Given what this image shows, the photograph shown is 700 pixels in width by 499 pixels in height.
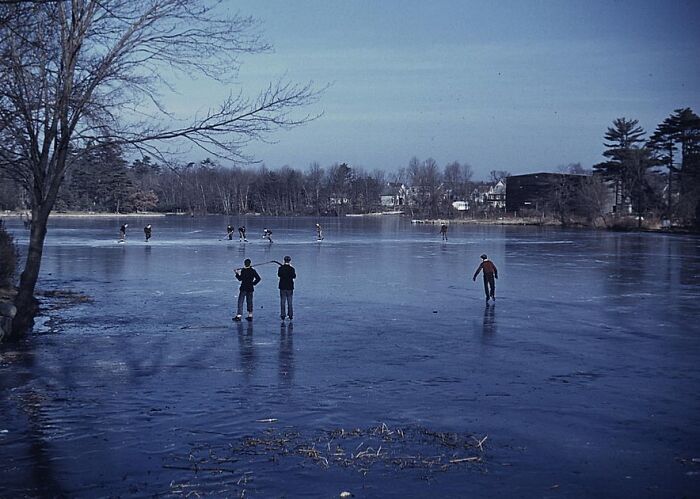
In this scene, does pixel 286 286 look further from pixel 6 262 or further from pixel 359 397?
pixel 6 262

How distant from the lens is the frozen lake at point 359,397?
7520 mm

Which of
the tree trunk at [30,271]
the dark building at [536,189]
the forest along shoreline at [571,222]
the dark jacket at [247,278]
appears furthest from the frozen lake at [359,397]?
the dark building at [536,189]

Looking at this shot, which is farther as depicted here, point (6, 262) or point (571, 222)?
point (571, 222)

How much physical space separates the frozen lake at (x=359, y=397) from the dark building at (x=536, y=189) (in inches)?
3894

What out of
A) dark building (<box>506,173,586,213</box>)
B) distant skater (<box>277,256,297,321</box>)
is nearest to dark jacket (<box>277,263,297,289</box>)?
distant skater (<box>277,256,297,321</box>)

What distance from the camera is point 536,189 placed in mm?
137250

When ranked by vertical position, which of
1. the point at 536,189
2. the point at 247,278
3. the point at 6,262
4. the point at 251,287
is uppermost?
the point at 536,189

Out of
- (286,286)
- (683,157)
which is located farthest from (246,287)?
(683,157)

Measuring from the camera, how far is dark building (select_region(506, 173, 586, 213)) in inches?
4720

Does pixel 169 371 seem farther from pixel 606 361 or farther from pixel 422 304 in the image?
pixel 422 304

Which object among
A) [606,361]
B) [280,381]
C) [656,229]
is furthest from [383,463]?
[656,229]

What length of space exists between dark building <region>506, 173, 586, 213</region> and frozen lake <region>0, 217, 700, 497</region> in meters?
98.9

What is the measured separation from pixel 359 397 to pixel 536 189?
13165 centimetres

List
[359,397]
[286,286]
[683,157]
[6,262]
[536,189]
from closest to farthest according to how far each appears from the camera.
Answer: [359,397], [286,286], [6,262], [683,157], [536,189]
